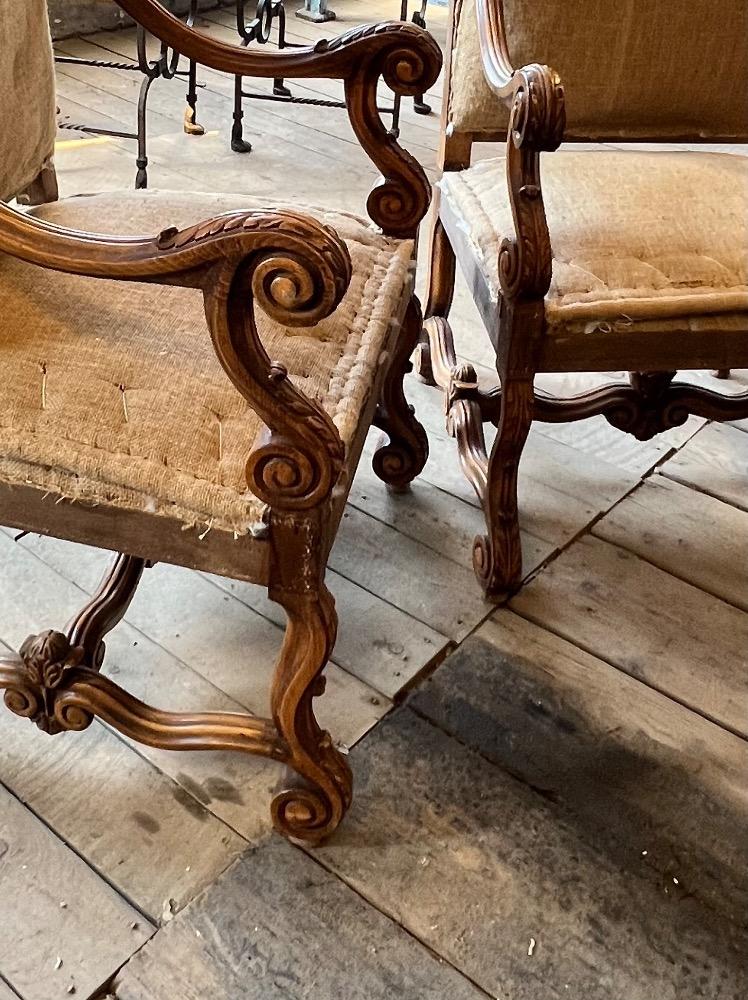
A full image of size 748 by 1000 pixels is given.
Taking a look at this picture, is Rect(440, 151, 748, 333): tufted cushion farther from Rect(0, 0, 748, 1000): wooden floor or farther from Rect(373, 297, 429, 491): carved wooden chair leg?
Rect(0, 0, 748, 1000): wooden floor

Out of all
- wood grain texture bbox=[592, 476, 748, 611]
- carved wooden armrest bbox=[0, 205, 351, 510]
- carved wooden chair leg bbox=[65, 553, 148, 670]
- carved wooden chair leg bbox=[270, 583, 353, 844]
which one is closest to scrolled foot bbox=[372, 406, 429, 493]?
wood grain texture bbox=[592, 476, 748, 611]

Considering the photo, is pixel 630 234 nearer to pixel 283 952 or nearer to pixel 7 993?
pixel 283 952

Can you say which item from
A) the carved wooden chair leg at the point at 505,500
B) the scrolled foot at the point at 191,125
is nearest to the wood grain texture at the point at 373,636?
the carved wooden chair leg at the point at 505,500

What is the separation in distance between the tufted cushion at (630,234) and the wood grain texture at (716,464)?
0.51m

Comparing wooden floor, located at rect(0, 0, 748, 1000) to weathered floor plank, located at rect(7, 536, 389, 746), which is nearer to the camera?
wooden floor, located at rect(0, 0, 748, 1000)

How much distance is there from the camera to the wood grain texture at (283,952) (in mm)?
964

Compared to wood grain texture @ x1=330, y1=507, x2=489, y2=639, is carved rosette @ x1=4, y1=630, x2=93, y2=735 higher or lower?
higher

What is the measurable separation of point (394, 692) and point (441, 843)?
219mm

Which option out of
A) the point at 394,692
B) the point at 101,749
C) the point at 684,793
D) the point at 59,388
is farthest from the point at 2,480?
the point at 684,793

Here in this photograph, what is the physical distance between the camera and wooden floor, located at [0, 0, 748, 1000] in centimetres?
100

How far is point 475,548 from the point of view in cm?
142

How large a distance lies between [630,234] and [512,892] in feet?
2.55

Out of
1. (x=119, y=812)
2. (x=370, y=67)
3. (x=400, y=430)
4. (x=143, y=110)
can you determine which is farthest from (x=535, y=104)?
(x=143, y=110)

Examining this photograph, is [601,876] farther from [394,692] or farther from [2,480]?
[2,480]
